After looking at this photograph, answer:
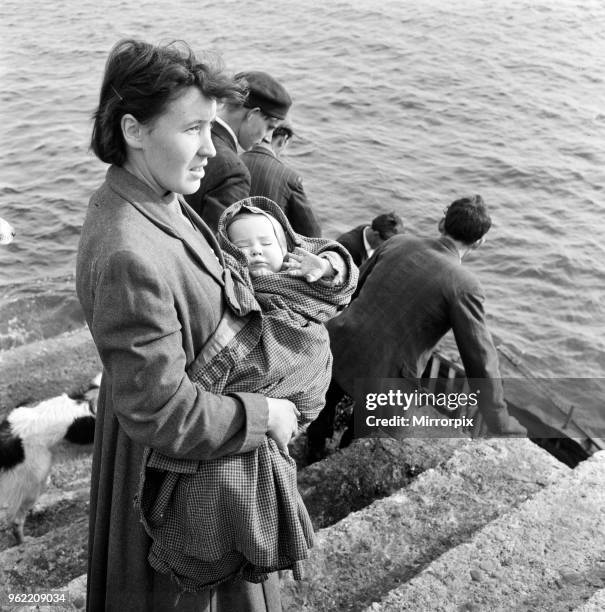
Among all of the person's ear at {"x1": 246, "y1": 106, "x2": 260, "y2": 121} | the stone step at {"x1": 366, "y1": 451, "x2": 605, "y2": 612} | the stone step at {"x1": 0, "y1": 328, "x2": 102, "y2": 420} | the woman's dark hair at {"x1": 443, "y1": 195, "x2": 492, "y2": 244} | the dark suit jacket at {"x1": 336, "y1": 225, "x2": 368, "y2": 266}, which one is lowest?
the stone step at {"x1": 0, "y1": 328, "x2": 102, "y2": 420}

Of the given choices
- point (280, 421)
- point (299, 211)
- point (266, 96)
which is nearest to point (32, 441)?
point (299, 211)

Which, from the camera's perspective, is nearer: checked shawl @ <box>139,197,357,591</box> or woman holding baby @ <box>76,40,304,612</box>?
woman holding baby @ <box>76,40,304,612</box>

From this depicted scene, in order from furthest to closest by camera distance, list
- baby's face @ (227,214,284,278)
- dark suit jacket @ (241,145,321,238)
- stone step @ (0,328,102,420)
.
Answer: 1. stone step @ (0,328,102,420)
2. dark suit jacket @ (241,145,321,238)
3. baby's face @ (227,214,284,278)

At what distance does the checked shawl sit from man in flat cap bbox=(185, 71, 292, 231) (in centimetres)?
156

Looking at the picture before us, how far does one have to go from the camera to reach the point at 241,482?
1938 mm

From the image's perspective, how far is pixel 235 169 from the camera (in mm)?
3682

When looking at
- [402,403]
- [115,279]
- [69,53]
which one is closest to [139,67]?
[115,279]

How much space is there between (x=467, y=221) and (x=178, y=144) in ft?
8.08

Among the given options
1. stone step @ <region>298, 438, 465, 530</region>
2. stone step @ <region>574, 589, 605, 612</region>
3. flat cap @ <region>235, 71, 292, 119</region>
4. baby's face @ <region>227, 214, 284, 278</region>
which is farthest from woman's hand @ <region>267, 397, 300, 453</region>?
flat cap @ <region>235, 71, 292, 119</region>

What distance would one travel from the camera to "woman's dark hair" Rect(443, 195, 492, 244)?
394 centimetres

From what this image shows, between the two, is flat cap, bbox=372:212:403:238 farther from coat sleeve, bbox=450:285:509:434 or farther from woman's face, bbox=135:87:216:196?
woman's face, bbox=135:87:216:196

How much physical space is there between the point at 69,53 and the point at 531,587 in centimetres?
1534

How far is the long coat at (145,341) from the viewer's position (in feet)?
5.51

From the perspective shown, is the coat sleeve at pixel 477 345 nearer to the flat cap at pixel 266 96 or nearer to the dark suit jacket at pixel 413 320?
the dark suit jacket at pixel 413 320
